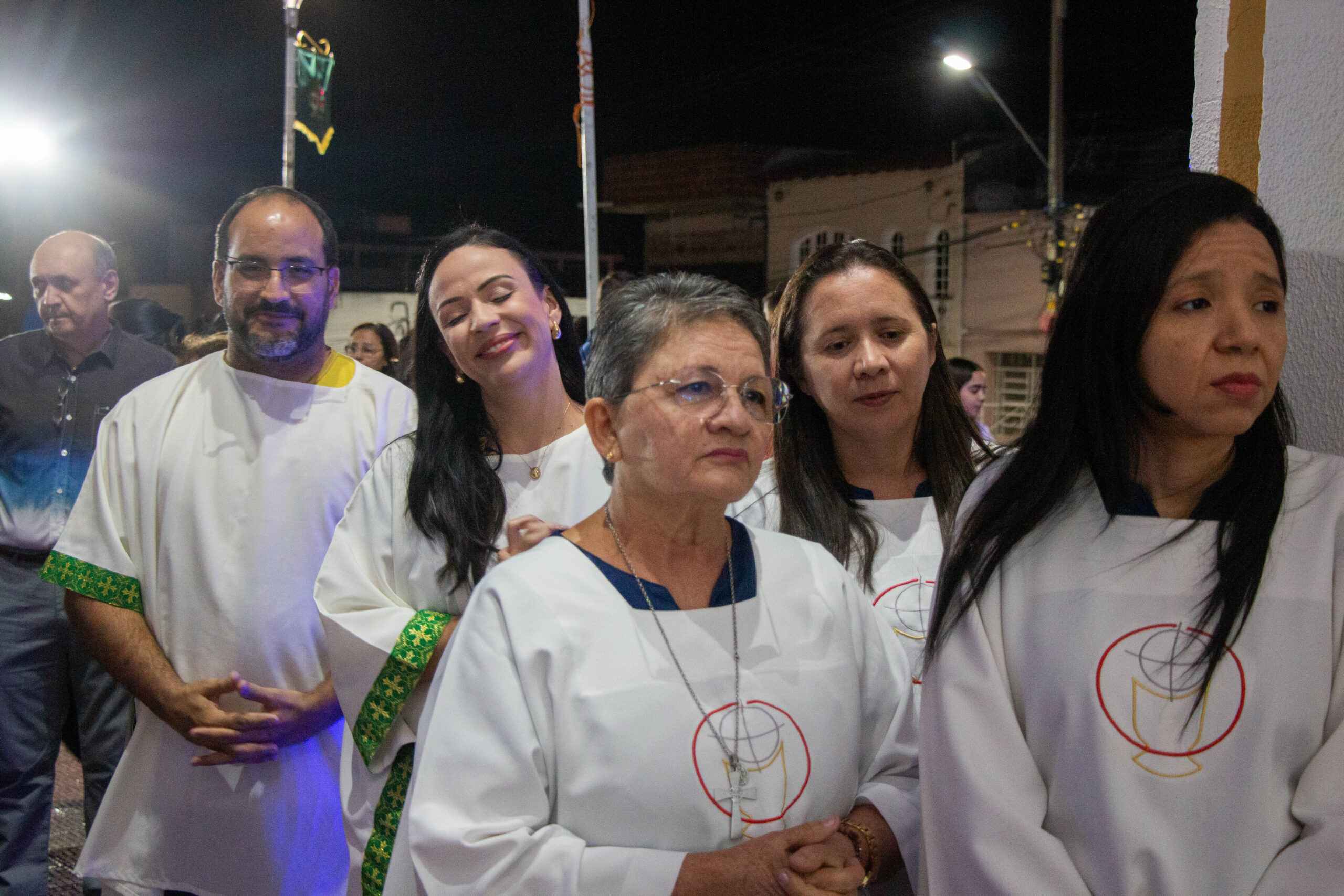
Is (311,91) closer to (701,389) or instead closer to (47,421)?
Answer: (47,421)

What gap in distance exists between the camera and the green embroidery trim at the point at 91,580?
9.50 feet

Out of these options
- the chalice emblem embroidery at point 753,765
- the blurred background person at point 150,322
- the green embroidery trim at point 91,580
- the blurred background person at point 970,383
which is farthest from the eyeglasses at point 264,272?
the blurred background person at point 970,383

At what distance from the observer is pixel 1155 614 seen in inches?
62.9

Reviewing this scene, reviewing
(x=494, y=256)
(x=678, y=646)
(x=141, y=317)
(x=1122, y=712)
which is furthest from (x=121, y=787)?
(x=141, y=317)

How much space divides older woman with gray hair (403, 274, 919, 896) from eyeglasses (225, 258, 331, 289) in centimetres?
142

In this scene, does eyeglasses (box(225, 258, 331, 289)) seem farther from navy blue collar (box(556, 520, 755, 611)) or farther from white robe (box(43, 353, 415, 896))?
navy blue collar (box(556, 520, 755, 611))

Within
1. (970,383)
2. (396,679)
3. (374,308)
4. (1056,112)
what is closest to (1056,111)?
(1056,112)

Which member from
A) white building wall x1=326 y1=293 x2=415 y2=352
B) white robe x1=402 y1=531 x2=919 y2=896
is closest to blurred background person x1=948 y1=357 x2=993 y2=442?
white robe x1=402 y1=531 x2=919 y2=896

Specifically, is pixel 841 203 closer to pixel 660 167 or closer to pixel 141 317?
pixel 660 167

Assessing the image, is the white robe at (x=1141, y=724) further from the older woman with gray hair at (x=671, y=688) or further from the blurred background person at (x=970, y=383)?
the blurred background person at (x=970, y=383)

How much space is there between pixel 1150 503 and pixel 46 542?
4.00 m

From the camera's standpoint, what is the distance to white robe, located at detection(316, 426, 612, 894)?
8.02ft

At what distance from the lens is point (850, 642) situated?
195 centimetres

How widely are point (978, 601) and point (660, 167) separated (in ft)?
92.7
